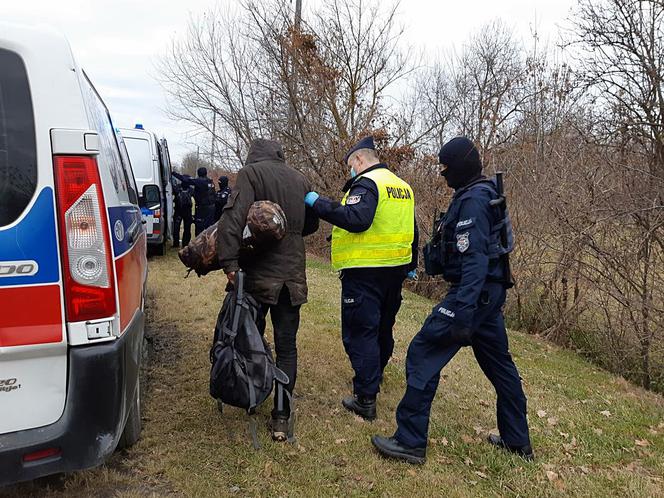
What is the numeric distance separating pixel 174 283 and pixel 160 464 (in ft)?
17.3

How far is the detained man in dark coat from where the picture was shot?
10.9 ft

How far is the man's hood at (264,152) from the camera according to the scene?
140 inches

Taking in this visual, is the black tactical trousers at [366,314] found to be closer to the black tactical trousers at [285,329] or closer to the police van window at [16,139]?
the black tactical trousers at [285,329]

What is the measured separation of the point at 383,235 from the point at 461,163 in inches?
30.3

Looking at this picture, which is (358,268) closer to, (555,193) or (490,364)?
(490,364)

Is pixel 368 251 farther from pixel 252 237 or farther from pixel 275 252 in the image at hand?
pixel 252 237

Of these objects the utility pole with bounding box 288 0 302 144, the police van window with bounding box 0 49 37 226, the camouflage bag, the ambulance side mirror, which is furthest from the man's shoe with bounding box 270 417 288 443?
the utility pole with bounding box 288 0 302 144

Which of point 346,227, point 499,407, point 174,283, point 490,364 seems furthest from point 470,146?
point 174,283

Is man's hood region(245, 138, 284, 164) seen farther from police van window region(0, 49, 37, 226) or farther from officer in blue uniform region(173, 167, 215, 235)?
officer in blue uniform region(173, 167, 215, 235)

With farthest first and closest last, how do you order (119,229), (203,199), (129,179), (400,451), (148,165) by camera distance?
(203,199) < (148,165) < (129,179) < (400,451) < (119,229)

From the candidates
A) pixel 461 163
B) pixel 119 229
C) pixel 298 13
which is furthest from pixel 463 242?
pixel 298 13

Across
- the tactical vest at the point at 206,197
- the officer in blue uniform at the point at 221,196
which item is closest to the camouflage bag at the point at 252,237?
the officer in blue uniform at the point at 221,196

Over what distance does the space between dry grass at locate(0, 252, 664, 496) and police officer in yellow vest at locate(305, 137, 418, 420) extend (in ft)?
1.42

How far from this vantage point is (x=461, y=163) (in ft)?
11.0
